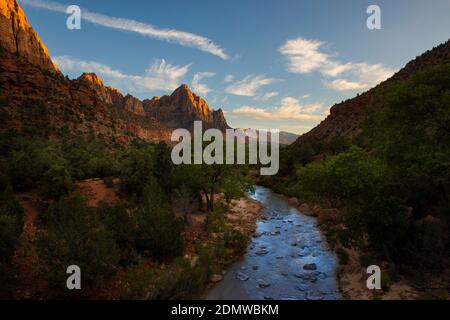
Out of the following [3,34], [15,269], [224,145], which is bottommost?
[15,269]

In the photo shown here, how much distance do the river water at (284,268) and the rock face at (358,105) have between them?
3329 centimetres

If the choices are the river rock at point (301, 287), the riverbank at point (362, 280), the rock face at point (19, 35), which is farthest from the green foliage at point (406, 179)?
the rock face at point (19, 35)

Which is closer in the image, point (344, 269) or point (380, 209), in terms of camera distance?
point (380, 209)

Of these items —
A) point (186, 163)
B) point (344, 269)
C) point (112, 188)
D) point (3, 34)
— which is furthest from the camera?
point (3, 34)

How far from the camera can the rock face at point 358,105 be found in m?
54.9

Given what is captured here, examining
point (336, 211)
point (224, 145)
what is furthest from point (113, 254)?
point (336, 211)

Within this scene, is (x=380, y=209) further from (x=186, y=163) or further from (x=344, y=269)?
(x=186, y=163)

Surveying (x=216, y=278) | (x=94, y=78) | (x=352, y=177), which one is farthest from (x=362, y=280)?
(x=94, y=78)

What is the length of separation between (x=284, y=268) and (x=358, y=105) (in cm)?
7009

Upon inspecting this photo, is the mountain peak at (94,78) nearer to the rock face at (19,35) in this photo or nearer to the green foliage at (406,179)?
the rock face at (19,35)

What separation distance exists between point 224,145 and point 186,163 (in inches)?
184

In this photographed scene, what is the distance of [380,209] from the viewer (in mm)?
12062

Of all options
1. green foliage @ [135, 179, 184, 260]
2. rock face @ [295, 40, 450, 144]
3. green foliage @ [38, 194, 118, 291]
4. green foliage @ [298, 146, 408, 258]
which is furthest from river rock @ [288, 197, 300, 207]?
green foliage @ [38, 194, 118, 291]

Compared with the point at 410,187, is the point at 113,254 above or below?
below
